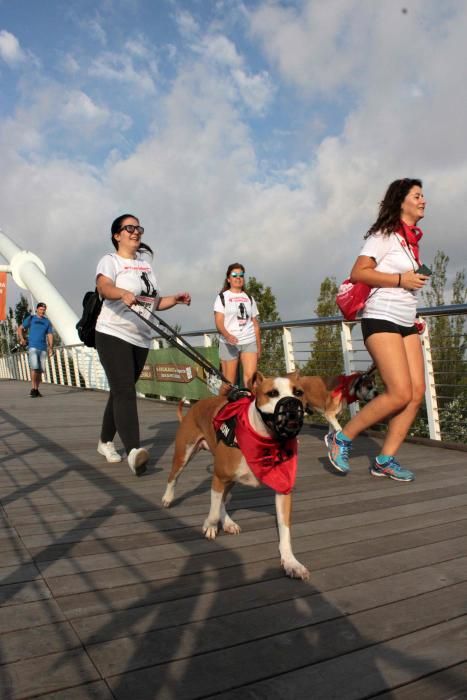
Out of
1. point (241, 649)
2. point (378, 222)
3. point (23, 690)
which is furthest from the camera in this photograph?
point (378, 222)

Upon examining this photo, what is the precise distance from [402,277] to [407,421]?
37.5 inches

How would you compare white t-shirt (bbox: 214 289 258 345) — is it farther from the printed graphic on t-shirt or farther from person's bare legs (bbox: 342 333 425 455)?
person's bare legs (bbox: 342 333 425 455)

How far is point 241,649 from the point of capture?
66.1 inches

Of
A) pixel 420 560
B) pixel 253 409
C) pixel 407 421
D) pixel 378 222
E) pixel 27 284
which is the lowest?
pixel 420 560

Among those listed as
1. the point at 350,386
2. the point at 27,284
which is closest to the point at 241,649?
the point at 350,386

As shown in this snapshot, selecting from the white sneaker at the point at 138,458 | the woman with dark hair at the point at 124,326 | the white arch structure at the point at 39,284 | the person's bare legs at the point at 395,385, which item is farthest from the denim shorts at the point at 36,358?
the white arch structure at the point at 39,284

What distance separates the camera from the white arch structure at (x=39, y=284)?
36.1 m

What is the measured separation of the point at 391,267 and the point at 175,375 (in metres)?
6.24

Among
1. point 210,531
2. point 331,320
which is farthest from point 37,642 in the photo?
point 331,320

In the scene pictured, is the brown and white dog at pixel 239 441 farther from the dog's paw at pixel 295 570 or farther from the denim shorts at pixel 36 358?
the denim shorts at pixel 36 358

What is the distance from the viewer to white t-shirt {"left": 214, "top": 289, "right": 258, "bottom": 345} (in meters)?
6.00

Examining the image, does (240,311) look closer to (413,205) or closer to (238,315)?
(238,315)

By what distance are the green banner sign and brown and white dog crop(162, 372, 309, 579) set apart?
5241 millimetres

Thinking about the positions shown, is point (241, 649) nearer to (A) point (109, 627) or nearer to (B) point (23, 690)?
(A) point (109, 627)
